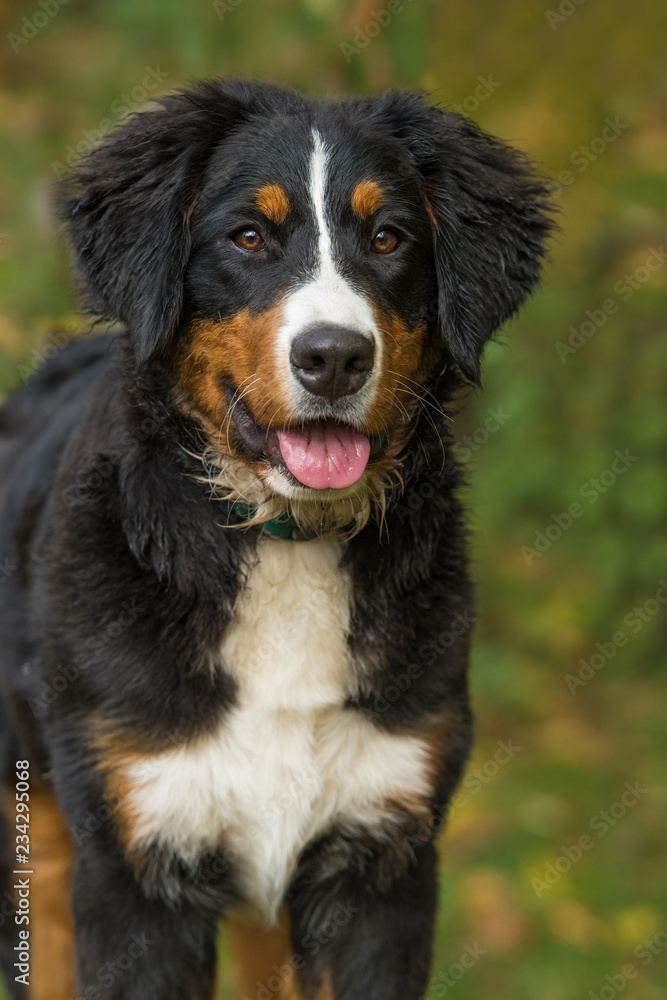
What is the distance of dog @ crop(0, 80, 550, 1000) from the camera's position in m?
2.76

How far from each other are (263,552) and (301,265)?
708mm

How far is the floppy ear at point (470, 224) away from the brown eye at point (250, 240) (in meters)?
0.46

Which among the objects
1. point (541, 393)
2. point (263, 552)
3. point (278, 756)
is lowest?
point (541, 393)

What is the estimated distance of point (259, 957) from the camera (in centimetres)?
352

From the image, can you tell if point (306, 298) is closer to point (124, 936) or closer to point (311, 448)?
point (311, 448)

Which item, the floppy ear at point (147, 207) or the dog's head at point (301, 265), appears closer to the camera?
the dog's head at point (301, 265)

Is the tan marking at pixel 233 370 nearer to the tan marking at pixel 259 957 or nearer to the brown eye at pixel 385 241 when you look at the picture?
the brown eye at pixel 385 241

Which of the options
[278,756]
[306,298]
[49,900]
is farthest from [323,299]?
[49,900]

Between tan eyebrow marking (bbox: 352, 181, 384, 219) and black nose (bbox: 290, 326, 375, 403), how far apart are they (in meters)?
0.40

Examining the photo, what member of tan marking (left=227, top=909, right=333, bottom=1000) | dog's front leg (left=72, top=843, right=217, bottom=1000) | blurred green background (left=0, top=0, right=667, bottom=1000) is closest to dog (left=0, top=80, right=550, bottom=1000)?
dog's front leg (left=72, top=843, right=217, bottom=1000)

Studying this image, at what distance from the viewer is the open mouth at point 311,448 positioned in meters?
2.71

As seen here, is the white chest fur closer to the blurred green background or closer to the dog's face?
the dog's face

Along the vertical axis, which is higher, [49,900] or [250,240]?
[250,240]

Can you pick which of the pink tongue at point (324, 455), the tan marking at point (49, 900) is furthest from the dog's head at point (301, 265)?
the tan marking at point (49, 900)
